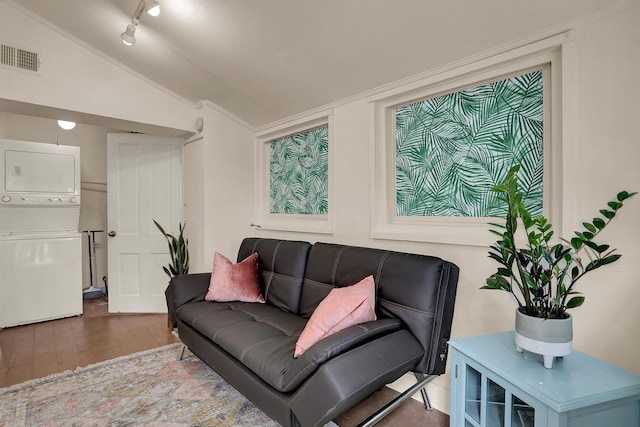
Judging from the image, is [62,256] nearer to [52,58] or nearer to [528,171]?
[52,58]

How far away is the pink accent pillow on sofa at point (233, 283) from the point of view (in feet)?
8.54

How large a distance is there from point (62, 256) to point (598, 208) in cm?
458

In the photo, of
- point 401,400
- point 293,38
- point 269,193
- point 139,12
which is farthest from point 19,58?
point 401,400

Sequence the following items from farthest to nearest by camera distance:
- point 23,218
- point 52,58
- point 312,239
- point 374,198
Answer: point 23,218 < point 312,239 < point 52,58 < point 374,198

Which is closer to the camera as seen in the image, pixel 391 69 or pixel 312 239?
pixel 391 69

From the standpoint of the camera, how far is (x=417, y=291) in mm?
1786

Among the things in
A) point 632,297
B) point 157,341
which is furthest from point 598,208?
point 157,341

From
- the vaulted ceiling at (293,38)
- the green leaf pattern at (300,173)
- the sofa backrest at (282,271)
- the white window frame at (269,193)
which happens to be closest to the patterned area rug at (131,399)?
the sofa backrest at (282,271)

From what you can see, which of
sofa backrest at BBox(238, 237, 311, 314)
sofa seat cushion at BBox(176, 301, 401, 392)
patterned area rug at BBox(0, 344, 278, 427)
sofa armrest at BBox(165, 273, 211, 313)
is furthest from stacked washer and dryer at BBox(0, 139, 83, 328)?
sofa backrest at BBox(238, 237, 311, 314)

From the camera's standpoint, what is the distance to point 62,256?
3.70 meters

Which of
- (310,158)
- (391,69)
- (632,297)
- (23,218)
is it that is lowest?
(632,297)

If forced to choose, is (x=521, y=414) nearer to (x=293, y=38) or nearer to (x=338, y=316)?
(x=338, y=316)

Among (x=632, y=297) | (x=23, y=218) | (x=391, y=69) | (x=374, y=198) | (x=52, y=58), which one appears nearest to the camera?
(x=632, y=297)

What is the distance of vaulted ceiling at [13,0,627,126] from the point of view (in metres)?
1.67
